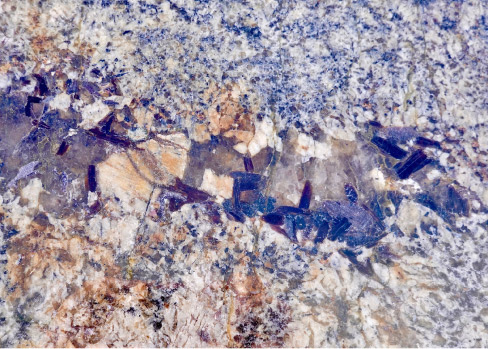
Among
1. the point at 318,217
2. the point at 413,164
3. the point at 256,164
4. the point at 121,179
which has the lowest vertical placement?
the point at 121,179

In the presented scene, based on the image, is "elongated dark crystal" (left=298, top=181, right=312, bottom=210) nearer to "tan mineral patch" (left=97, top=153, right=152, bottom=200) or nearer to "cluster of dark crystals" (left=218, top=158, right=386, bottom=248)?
"cluster of dark crystals" (left=218, top=158, right=386, bottom=248)

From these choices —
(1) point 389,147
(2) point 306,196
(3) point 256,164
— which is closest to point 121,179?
(3) point 256,164

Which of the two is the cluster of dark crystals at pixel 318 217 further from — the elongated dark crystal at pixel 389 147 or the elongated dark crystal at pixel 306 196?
the elongated dark crystal at pixel 389 147

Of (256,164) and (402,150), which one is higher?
(402,150)

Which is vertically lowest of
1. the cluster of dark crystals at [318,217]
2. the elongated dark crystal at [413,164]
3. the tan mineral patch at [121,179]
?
the tan mineral patch at [121,179]

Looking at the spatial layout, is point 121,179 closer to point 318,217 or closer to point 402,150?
point 318,217

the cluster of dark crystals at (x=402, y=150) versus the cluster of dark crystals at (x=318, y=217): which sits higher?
the cluster of dark crystals at (x=402, y=150)

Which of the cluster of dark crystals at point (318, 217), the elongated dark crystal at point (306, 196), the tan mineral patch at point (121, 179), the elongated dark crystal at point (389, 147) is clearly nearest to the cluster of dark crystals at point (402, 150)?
the elongated dark crystal at point (389, 147)

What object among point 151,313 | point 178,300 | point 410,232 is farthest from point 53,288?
point 410,232

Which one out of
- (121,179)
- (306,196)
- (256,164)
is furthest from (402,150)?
(121,179)
